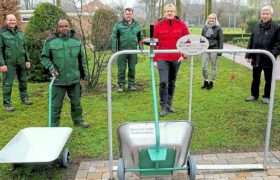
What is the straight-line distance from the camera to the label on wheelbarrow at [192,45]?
3.65 meters

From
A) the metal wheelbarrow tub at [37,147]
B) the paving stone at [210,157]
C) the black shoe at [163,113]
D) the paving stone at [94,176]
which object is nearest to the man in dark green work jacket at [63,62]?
the metal wheelbarrow tub at [37,147]

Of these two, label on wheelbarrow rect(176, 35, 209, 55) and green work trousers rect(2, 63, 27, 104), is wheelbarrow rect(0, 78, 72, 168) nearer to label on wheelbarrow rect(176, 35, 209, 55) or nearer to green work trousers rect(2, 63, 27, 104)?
label on wheelbarrow rect(176, 35, 209, 55)

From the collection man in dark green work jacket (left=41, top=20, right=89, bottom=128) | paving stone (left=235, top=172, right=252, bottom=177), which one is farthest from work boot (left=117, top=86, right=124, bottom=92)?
paving stone (left=235, top=172, right=252, bottom=177)

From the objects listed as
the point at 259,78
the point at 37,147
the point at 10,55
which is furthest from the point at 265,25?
the point at 10,55

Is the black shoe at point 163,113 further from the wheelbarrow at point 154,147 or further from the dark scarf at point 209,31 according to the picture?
the dark scarf at point 209,31

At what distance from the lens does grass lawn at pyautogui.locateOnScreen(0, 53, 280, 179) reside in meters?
4.41

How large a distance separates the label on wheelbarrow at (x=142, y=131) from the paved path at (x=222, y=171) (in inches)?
23.1

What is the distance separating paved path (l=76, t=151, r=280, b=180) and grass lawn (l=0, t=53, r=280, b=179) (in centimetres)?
19

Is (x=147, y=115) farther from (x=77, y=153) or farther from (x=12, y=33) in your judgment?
(x=12, y=33)

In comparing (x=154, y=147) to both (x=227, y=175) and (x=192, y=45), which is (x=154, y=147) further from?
(x=192, y=45)

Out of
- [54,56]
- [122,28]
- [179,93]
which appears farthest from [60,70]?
[179,93]

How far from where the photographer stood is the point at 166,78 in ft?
18.0

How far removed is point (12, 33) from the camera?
605cm

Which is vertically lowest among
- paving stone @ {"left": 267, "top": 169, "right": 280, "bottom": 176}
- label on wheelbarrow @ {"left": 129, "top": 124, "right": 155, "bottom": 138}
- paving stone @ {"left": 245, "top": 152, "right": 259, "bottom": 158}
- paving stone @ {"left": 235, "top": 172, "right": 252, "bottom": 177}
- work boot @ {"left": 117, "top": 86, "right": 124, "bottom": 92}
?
paving stone @ {"left": 235, "top": 172, "right": 252, "bottom": 177}
